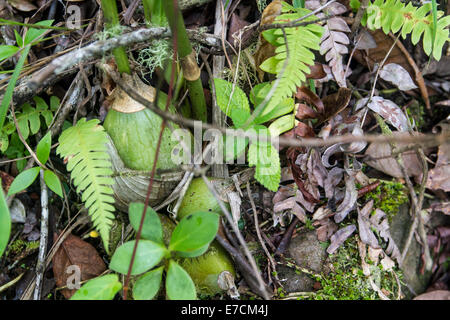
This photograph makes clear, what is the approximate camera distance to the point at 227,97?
1.46 m

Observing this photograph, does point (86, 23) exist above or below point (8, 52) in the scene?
above

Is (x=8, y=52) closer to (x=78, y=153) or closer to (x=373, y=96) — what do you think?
(x=78, y=153)

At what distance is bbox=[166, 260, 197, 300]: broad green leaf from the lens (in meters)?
1.18

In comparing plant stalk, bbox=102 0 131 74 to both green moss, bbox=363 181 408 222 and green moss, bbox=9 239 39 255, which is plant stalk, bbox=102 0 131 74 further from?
green moss, bbox=363 181 408 222

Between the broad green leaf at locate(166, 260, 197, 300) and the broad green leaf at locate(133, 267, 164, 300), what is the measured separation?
6cm

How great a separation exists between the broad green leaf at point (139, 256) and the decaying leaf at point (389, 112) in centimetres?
117

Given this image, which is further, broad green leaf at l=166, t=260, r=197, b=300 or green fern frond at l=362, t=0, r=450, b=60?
green fern frond at l=362, t=0, r=450, b=60

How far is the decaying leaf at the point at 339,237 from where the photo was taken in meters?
1.58

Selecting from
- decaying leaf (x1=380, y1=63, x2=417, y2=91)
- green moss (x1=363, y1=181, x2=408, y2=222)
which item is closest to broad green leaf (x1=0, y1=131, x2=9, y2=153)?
green moss (x1=363, y1=181, x2=408, y2=222)

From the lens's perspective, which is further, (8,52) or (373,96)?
(373,96)

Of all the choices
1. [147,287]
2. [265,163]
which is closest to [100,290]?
[147,287]

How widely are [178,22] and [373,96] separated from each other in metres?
1.04

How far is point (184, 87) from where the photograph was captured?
166cm

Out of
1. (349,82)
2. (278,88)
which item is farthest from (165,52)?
(349,82)
